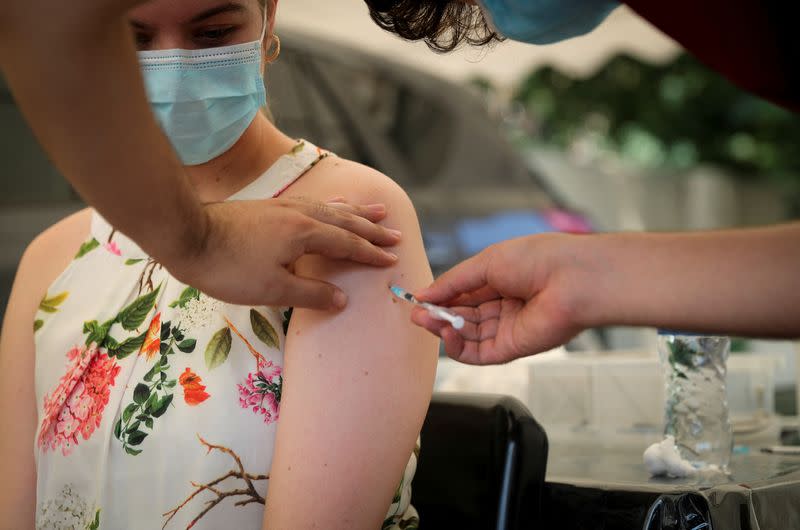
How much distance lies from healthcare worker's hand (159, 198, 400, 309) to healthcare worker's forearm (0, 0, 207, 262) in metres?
0.05

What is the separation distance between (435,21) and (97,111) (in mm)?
591

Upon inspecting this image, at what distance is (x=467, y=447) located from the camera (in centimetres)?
150

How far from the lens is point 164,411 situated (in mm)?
1238

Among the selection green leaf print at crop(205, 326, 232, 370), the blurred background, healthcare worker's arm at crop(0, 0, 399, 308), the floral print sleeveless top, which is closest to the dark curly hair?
the blurred background

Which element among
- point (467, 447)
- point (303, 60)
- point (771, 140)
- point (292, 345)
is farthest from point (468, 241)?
point (771, 140)

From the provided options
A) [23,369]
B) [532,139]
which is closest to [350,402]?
[23,369]

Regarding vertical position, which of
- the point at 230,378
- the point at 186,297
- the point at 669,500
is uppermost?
the point at 186,297

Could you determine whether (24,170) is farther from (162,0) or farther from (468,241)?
(162,0)

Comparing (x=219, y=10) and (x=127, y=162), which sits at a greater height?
(x=219, y=10)

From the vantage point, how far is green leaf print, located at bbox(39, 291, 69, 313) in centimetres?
145

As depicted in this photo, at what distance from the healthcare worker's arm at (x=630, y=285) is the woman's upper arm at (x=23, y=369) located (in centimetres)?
71

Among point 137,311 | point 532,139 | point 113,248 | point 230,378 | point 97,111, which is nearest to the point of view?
point 97,111

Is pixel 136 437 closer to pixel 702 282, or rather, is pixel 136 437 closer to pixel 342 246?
pixel 342 246

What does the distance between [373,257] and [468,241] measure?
2.74 metres
